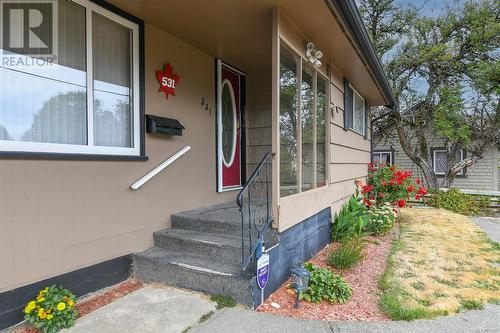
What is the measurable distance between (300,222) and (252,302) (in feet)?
4.05

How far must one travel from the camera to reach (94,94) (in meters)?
2.90

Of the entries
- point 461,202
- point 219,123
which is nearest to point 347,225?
point 219,123

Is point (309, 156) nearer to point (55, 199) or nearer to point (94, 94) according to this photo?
point (94, 94)

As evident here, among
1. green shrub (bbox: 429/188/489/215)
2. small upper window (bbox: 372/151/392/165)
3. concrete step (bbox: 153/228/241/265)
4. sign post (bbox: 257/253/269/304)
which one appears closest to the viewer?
sign post (bbox: 257/253/269/304)

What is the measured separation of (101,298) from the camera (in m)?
2.75

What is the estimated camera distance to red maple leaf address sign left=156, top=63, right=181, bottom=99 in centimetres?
354

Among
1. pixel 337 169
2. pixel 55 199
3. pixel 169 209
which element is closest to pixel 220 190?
pixel 169 209

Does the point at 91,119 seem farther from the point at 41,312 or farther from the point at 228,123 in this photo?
the point at 228,123

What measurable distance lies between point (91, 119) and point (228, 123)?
7.72ft

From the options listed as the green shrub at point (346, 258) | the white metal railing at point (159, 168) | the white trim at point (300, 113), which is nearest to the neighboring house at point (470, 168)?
the white trim at point (300, 113)

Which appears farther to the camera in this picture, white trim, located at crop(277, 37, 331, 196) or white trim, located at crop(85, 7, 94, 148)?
white trim, located at crop(277, 37, 331, 196)

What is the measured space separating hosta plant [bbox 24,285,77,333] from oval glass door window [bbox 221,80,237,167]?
2.81m

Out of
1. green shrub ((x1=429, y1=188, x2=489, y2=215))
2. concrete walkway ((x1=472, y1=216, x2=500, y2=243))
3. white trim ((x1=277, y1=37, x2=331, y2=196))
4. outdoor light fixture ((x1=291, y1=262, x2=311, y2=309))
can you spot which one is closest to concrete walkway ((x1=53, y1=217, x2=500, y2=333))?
outdoor light fixture ((x1=291, y1=262, x2=311, y2=309))

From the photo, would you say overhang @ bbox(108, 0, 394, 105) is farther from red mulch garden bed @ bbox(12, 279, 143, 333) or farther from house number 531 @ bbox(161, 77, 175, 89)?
red mulch garden bed @ bbox(12, 279, 143, 333)
